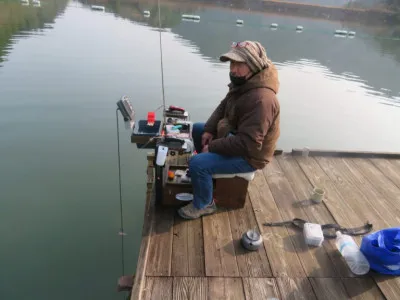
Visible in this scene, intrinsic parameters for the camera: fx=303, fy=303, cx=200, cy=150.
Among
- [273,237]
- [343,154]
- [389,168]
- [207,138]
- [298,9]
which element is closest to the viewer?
[273,237]

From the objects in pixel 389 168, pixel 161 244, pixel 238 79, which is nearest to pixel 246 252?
pixel 161 244

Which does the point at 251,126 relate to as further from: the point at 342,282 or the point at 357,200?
the point at 357,200

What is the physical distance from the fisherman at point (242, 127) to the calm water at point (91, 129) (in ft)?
5.32

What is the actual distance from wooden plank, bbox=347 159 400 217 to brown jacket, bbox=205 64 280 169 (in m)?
1.88

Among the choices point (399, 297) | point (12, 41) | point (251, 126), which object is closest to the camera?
point (399, 297)

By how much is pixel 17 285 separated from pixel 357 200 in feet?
13.0

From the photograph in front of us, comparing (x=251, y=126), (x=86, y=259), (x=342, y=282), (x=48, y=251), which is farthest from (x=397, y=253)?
(x=48, y=251)

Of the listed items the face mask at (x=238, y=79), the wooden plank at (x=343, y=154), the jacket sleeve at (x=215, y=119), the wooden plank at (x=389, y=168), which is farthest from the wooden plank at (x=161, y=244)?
the wooden plank at (x=389, y=168)

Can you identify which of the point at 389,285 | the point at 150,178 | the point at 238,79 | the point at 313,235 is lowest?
the point at 389,285

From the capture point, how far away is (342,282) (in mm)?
2480

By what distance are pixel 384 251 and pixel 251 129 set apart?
57.0 inches

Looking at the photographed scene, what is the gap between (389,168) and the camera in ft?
14.7

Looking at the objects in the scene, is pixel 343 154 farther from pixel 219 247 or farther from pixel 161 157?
pixel 161 157

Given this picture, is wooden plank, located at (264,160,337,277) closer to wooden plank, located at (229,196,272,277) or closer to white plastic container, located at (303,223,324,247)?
white plastic container, located at (303,223,324,247)
